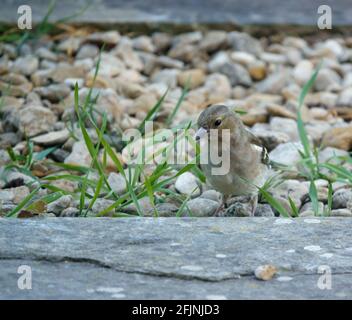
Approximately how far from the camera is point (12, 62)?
20.5ft

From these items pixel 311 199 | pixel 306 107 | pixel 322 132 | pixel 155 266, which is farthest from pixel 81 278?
pixel 306 107

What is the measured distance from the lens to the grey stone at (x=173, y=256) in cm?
276

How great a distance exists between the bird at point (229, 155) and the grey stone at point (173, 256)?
714 mm

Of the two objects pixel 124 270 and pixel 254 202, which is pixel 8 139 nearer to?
pixel 254 202

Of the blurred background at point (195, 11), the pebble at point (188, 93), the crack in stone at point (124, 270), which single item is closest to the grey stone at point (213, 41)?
the pebble at point (188, 93)

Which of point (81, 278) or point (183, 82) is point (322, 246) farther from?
point (183, 82)

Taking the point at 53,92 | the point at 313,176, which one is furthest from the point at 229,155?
the point at 53,92

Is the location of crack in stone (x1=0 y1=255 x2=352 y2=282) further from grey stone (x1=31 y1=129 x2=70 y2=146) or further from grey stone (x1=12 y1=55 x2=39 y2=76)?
grey stone (x1=12 y1=55 x2=39 y2=76)

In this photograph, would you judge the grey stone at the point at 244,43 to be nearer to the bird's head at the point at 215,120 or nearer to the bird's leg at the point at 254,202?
the bird's head at the point at 215,120

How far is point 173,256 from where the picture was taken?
9.96 ft

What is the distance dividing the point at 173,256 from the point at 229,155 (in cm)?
134

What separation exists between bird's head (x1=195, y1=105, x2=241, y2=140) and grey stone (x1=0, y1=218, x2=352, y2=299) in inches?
36.3

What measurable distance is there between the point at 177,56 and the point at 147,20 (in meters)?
0.52

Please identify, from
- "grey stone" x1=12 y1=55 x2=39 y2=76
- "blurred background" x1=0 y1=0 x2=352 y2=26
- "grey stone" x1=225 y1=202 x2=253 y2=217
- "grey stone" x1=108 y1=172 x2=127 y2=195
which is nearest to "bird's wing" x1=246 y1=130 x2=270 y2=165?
"grey stone" x1=225 y1=202 x2=253 y2=217
